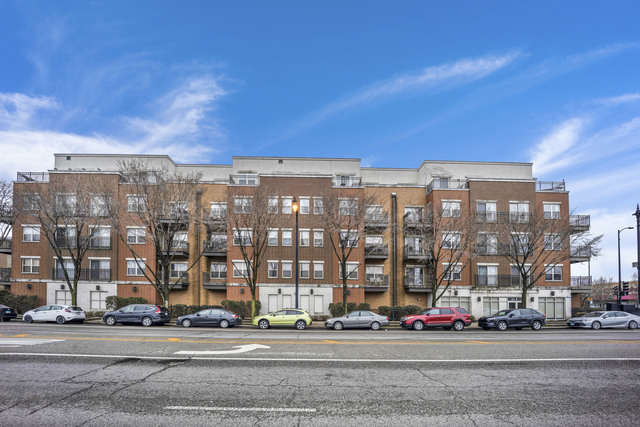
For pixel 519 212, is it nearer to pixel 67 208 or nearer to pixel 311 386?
pixel 311 386

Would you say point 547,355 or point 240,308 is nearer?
point 547,355

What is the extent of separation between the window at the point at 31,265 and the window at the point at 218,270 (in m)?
15.3

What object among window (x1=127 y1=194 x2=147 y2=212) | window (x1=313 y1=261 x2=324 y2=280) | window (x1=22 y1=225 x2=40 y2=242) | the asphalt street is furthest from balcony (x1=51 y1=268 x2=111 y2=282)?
the asphalt street

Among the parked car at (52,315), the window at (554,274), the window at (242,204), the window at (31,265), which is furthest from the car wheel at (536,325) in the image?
the window at (31,265)

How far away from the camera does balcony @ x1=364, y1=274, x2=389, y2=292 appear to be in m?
36.4

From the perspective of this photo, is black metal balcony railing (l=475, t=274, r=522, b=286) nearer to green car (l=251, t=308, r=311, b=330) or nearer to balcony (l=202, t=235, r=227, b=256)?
green car (l=251, t=308, r=311, b=330)

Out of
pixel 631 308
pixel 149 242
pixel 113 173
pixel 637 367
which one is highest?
pixel 113 173

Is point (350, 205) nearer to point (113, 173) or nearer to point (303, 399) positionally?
point (113, 173)

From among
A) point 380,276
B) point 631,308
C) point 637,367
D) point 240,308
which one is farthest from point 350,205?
point 631,308

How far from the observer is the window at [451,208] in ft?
110

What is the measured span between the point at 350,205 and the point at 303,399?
2389 cm

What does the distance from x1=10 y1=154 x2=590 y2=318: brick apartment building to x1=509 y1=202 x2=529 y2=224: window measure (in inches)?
5.2

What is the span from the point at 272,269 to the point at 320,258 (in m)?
4.41

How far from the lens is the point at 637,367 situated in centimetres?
1028
